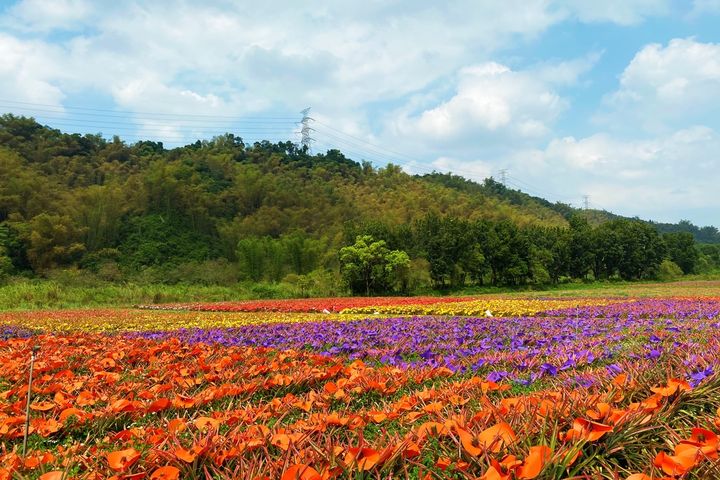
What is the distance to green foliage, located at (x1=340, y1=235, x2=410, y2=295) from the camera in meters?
37.8

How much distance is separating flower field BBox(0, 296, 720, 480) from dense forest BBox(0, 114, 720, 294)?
3155 cm

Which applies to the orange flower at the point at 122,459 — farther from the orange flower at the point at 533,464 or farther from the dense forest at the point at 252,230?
the dense forest at the point at 252,230

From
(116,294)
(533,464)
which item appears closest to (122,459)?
(533,464)

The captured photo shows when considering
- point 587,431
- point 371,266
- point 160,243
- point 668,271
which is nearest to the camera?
point 587,431

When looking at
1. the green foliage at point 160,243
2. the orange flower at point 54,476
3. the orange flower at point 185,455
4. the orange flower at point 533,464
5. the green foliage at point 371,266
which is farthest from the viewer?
the green foliage at point 160,243

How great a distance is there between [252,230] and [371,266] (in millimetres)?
17488

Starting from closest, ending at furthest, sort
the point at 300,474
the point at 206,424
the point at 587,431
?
the point at 300,474 → the point at 587,431 → the point at 206,424

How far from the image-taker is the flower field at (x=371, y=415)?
1.86 meters

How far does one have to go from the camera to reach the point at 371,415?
2605 mm

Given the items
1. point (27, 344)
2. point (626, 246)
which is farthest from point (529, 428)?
point (626, 246)

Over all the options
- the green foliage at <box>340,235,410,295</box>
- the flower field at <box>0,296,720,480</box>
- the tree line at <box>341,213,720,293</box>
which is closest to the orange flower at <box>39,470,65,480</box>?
the flower field at <box>0,296,720,480</box>

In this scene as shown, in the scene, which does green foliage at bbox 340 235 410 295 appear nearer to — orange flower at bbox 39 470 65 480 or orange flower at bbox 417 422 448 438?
orange flower at bbox 417 422 448 438

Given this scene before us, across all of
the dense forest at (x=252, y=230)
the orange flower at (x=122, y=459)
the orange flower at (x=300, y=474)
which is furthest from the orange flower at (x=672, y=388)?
the dense forest at (x=252, y=230)

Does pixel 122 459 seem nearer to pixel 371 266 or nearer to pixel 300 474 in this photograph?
pixel 300 474
